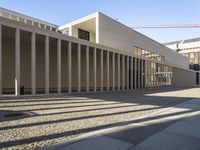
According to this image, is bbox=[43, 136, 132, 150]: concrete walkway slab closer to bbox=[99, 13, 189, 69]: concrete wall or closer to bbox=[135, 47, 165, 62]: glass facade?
bbox=[99, 13, 189, 69]: concrete wall

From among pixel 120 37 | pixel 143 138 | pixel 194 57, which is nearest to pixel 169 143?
pixel 143 138

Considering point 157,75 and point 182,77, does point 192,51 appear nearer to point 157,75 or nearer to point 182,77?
point 182,77

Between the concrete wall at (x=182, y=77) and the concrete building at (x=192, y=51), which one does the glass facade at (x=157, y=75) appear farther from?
the concrete building at (x=192, y=51)

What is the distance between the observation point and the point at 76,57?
77.7 feet

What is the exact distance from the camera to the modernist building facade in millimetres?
15508

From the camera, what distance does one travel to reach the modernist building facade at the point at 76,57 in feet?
50.9

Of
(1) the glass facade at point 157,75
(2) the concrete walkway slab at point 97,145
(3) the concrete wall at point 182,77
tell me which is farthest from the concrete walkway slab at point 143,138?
(3) the concrete wall at point 182,77

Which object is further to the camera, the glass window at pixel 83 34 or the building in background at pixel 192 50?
the building in background at pixel 192 50

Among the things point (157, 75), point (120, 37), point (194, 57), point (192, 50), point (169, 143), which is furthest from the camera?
point (192, 50)

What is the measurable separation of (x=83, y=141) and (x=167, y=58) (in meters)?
43.6

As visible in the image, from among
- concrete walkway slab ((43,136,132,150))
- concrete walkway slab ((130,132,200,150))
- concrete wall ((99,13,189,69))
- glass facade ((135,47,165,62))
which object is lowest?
concrete walkway slab ((130,132,200,150))

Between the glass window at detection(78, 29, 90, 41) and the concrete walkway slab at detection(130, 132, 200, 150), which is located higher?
the glass window at detection(78, 29, 90, 41)

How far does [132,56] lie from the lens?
1080 inches

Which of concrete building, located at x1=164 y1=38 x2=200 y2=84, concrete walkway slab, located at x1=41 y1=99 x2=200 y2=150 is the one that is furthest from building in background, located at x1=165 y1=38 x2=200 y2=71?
concrete walkway slab, located at x1=41 y1=99 x2=200 y2=150
